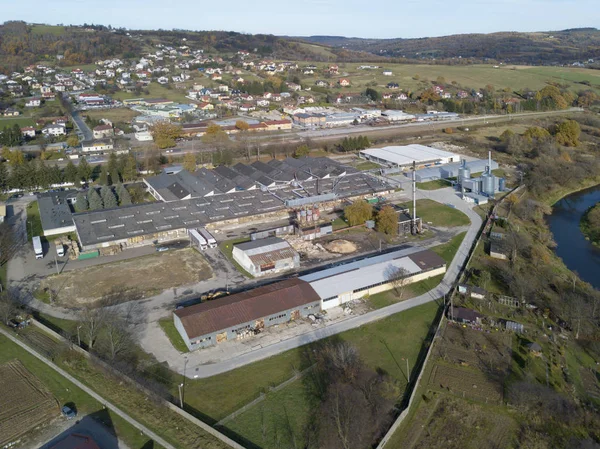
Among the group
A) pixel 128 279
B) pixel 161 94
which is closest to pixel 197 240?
pixel 128 279

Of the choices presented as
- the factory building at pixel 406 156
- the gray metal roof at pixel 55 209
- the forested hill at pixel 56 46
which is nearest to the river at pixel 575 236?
the factory building at pixel 406 156

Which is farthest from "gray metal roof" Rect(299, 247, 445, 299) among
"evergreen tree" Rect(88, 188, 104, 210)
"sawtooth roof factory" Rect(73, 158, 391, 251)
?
"evergreen tree" Rect(88, 188, 104, 210)

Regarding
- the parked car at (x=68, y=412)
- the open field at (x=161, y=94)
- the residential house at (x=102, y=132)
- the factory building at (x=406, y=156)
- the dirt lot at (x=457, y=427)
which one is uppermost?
the open field at (x=161, y=94)

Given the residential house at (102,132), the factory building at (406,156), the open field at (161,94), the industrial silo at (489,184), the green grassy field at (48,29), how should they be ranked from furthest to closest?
the green grassy field at (48,29) → the open field at (161,94) → the residential house at (102,132) → the factory building at (406,156) → the industrial silo at (489,184)

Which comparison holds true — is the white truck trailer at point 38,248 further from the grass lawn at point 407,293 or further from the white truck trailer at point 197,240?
the grass lawn at point 407,293

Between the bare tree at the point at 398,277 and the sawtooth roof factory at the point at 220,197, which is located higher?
the sawtooth roof factory at the point at 220,197

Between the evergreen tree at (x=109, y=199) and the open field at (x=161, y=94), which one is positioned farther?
the open field at (x=161, y=94)

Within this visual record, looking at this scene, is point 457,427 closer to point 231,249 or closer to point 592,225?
point 231,249

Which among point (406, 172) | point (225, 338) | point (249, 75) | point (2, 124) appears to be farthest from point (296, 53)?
point (225, 338)

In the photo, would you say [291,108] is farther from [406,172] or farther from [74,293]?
[74,293]
